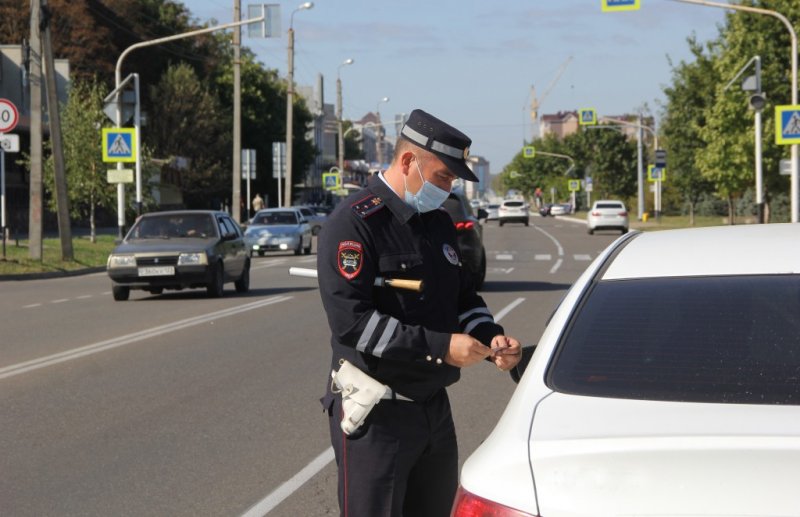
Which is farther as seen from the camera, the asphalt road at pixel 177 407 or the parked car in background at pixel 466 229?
the parked car in background at pixel 466 229

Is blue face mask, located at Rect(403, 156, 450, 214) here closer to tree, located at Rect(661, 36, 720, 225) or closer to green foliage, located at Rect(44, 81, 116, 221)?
green foliage, located at Rect(44, 81, 116, 221)

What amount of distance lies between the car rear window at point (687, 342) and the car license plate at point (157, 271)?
17.5m

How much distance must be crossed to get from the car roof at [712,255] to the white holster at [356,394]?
801mm

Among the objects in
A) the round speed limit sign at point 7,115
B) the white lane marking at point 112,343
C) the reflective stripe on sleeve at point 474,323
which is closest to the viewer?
the reflective stripe on sleeve at point 474,323

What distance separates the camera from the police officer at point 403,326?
3.84 m

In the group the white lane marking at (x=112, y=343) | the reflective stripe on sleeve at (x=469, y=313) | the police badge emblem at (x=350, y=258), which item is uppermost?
the police badge emblem at (x=350, y=258)

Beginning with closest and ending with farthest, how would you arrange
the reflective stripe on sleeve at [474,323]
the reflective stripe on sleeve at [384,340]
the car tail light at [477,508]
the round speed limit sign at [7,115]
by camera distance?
the car tail light at [477,508] < the reflective stripe on sleeve at [384,340] < the reflective stripe on sleeve at [474,323] < the round speed limit sign at [7,115]

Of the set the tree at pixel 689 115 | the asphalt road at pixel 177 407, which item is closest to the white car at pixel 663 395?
the asphalt road at pixel 177 407

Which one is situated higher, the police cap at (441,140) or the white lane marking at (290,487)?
the police cap at (441,140)

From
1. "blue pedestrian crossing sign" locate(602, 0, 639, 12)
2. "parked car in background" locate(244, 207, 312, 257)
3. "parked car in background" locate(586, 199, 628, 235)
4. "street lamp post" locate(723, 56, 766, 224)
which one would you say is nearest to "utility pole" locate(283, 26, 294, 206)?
"parked car in background" locate(586, 199, 628, 235)

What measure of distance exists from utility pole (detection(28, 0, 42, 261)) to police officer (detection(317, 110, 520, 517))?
90.7ft

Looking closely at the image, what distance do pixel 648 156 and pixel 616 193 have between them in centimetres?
862

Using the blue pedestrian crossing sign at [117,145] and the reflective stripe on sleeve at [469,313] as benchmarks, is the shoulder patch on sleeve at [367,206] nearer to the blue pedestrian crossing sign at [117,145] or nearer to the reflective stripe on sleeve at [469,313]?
the reflective stripe on sleeve at [469,313]

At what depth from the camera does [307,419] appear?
935 centimetres
